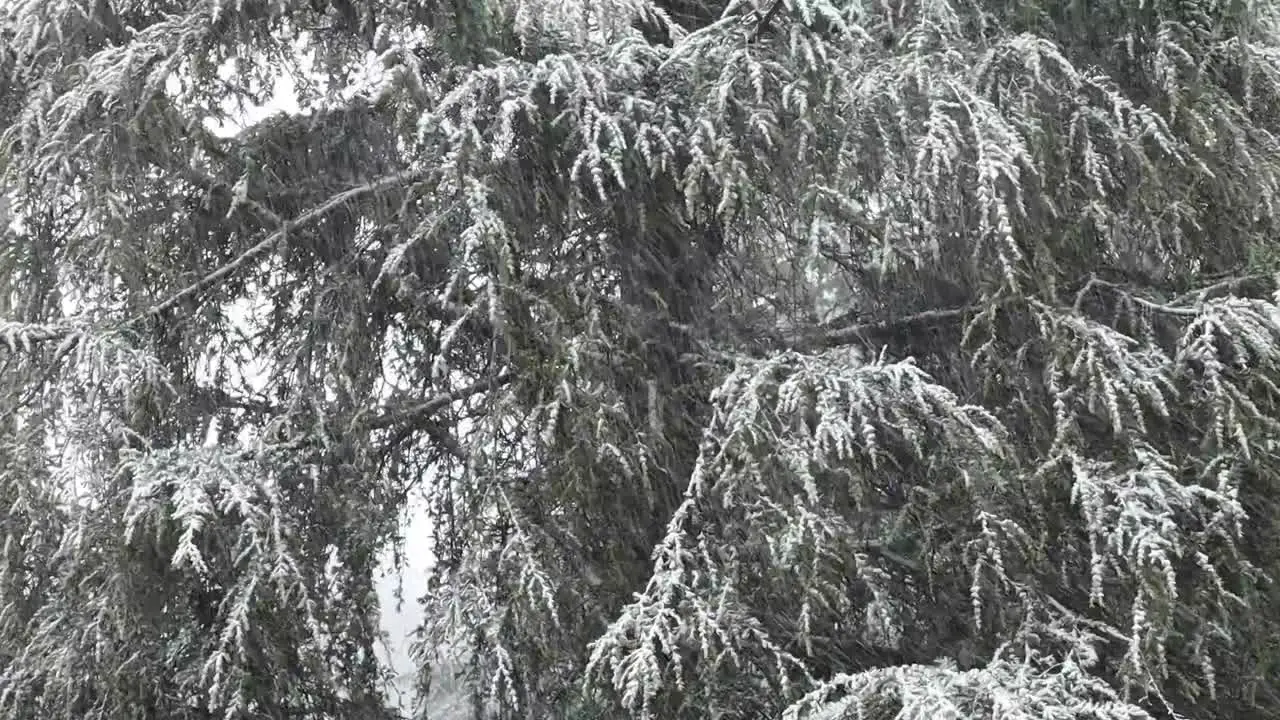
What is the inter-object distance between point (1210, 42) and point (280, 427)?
410 cm

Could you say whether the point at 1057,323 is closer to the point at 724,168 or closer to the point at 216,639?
the point at 724,168

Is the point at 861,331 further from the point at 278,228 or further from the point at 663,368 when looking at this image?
the point at 278,228

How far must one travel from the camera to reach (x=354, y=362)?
5.36 meters

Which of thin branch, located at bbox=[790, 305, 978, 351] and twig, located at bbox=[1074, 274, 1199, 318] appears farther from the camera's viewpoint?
thin branch, located at bbox=[790, 305, 978, 351]

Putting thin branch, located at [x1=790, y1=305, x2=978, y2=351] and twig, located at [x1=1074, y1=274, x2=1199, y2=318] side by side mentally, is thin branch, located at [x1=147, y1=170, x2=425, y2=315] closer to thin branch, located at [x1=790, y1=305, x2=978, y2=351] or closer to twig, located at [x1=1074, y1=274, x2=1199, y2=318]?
thin branch, located at [x1=790, y1=305, x2=978, y2=351]

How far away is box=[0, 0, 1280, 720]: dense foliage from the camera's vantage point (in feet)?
13.9

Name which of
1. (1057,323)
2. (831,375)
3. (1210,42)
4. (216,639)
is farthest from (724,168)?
(216,639)

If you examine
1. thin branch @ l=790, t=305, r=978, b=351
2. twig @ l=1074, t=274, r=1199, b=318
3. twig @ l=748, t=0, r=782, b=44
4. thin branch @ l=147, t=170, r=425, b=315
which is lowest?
twig @ l=1074, t=274, r=1199, b=318

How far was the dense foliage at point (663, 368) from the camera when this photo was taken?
13.9 ft

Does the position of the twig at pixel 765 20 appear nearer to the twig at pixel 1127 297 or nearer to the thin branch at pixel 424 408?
the twig at pixel 1127 297

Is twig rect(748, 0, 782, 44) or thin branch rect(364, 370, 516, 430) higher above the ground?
twig rect(748, 0, 782, 44)

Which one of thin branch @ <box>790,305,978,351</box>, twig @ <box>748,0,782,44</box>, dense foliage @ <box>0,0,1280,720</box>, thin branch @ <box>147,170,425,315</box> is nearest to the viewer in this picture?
dense foliage @ <box>0,0,1280,720</box>

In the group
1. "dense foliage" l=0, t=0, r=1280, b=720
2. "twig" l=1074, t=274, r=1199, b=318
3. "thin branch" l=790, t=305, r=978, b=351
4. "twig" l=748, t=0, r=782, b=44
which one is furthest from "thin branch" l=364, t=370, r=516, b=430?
"twig" l=1074, t=274, r=1199, b=318

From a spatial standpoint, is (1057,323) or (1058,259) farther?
(1058,259)
